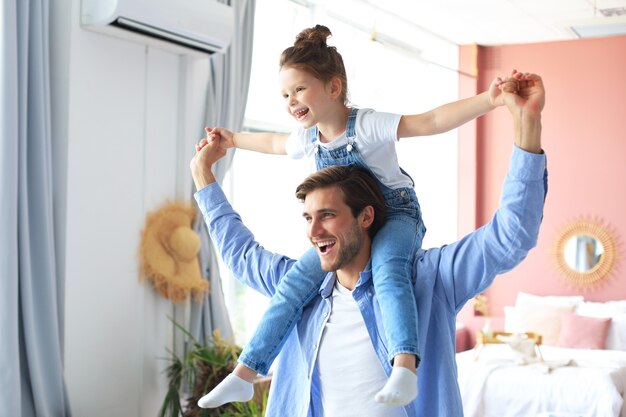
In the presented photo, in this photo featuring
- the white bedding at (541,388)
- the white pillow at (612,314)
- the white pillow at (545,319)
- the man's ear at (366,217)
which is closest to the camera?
the man's ear at (366,217)

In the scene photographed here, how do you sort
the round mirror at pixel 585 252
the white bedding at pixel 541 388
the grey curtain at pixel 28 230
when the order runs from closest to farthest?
the grey curtain at pixel 28 230 < the white bedding at pixel 541 388 < the round mirror at pixel 585 252

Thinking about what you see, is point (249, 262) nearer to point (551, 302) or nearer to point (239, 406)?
point (239, 406)

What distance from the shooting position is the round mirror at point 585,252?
779 centimetres

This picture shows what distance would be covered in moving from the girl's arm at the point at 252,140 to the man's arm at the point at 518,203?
63cm

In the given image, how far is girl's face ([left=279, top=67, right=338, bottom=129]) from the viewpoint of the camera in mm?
2025

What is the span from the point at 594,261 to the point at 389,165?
20.5 feet

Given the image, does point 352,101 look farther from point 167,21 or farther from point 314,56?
point 314,56

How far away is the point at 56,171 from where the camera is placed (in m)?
4.27

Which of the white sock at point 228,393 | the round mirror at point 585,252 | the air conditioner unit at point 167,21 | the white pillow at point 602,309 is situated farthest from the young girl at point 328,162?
the round mirror at point 585,252

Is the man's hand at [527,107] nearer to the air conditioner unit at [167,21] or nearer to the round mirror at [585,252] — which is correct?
the air conditioner unit at [167,21]

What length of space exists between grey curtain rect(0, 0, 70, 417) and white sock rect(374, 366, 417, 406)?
265 centimetres

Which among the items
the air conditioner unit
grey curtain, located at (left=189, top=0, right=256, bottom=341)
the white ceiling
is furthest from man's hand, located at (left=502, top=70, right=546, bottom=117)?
the white ceiling

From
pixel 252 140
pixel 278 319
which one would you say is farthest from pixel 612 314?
pixel 278 319

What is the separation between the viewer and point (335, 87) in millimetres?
2072
